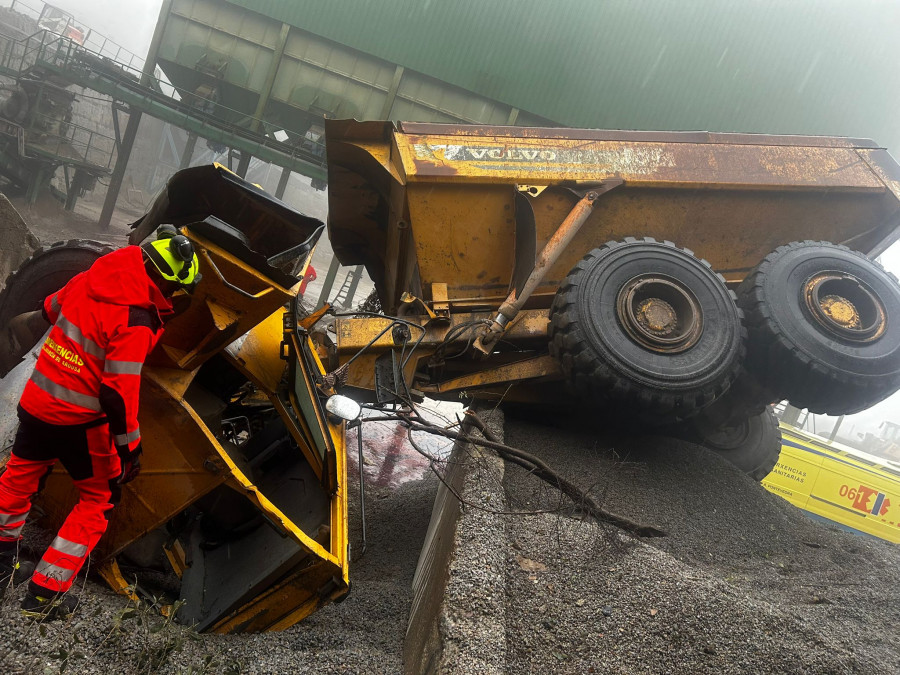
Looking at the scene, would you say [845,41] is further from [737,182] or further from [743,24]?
[737,182]

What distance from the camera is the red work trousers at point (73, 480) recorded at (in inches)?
84.8

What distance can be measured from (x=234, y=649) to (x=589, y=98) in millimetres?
13605

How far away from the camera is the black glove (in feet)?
7.34

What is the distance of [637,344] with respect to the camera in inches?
139

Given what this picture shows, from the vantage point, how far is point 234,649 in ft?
7.42

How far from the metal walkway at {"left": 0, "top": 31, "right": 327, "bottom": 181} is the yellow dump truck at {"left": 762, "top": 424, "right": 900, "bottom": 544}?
10.6 meters

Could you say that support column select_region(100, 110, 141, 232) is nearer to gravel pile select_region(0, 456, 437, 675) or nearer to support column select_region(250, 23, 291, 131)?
support column select_region(250, 23, 291, 131)

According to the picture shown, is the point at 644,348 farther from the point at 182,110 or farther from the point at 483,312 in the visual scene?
the point at 182,110

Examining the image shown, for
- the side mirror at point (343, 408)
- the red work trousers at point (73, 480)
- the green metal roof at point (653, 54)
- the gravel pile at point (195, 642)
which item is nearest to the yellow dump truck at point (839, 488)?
the green metal roof at point (653, 54)

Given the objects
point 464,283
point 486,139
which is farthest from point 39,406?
point 486,139

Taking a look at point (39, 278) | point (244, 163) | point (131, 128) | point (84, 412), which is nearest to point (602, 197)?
point (84, 412)

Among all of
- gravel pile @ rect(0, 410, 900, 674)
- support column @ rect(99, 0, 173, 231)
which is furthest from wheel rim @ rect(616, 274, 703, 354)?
support column @ rect(99, 0, 173, 231)

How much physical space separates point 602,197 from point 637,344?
1.10 m

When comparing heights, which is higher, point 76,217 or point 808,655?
point 808,655
